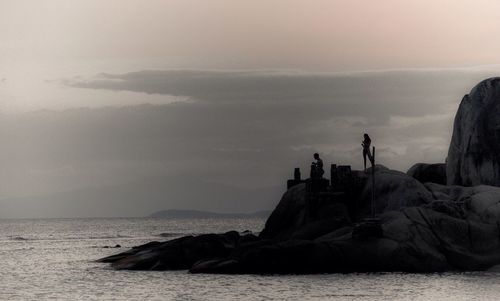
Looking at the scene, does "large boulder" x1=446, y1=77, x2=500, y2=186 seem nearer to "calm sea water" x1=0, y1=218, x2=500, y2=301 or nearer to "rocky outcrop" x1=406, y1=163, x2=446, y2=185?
"rocky outcrop" x1=406, y1=163, x2=446, y2=185

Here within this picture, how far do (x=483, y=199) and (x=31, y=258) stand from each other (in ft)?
150

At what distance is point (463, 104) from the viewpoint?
226ft

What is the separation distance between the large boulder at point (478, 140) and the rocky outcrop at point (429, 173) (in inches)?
208

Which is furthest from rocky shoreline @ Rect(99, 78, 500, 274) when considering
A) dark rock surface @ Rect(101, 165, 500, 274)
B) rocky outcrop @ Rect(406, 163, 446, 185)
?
rocky outcrop @ Rect(406, 163, 446, 185)

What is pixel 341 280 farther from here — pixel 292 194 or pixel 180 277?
pixel 292 194

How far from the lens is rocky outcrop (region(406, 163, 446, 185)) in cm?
7419

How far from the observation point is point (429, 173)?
74.8 meters

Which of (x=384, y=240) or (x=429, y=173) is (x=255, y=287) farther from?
(x=429, y=173)

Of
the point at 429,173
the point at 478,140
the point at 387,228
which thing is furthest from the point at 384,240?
the point at 429,173

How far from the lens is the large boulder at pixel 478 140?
65125mm

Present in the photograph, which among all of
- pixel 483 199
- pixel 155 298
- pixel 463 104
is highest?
pixel 463 104

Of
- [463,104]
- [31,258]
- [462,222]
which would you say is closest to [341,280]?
[462,222]

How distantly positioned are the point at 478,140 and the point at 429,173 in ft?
30.6

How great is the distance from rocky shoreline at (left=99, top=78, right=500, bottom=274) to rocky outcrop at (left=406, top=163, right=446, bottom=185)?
3.32 metres
